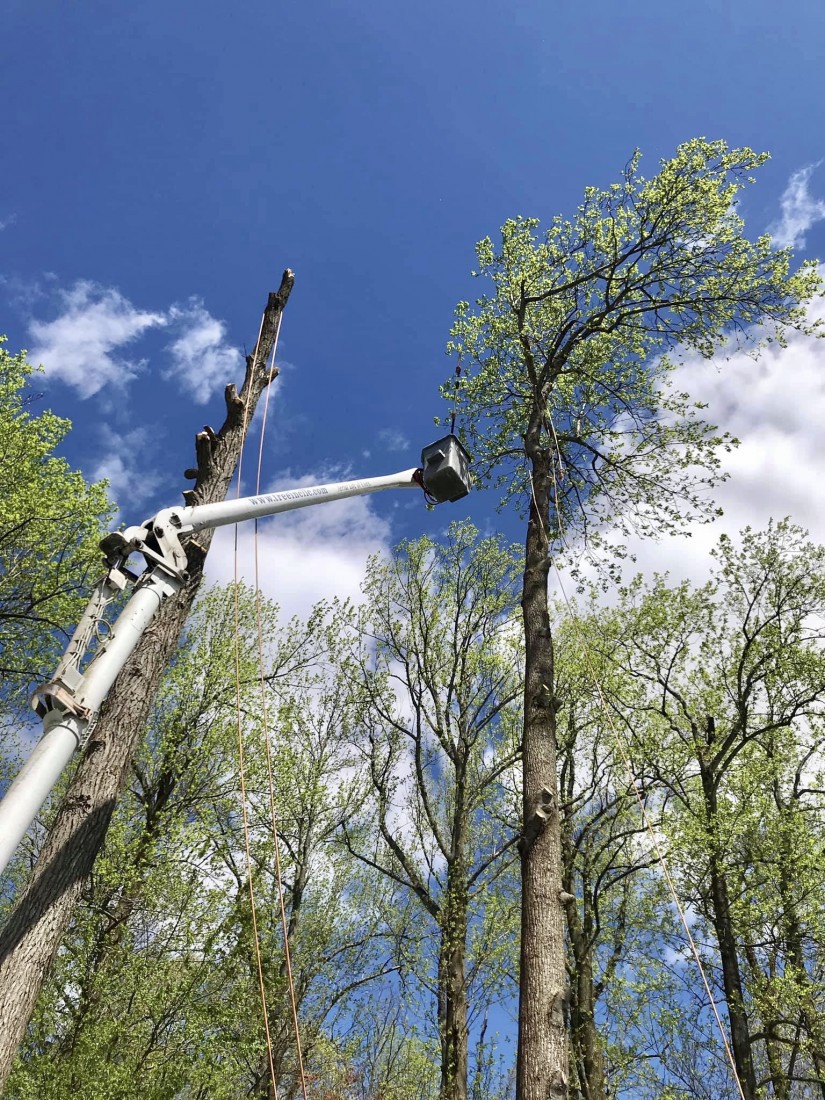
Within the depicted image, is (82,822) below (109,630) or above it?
below

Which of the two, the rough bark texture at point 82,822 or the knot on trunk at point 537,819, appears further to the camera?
the knot on trunk at point 537,819

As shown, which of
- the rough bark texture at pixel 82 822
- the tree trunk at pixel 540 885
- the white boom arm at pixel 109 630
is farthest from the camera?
the tree trunk at pixel 540 885

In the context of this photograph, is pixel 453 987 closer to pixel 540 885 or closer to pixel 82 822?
pixel 540 885

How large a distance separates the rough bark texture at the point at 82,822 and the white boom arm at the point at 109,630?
2.23ft

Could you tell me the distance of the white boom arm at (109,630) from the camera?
268 centimetres

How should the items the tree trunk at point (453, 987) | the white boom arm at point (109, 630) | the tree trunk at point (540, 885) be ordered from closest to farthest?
the white boom arm at point (109, 630)
the tree trunk at point (540, 885)
the tree trunk at point (453, 987)

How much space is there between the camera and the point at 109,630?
3381mm

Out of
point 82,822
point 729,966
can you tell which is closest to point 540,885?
point 82,822

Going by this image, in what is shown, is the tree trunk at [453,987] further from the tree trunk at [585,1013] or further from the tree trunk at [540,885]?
the tree trunk at [540,885]

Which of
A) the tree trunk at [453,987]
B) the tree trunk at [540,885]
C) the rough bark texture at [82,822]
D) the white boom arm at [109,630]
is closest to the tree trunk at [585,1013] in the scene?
the tree trunk at [453,987]

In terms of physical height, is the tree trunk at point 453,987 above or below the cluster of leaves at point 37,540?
below

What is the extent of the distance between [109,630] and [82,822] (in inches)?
80.9

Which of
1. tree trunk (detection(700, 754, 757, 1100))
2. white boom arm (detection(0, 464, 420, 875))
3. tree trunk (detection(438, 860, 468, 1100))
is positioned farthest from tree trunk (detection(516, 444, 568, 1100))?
tree trunk (detection(438, 860, 468, 1100))

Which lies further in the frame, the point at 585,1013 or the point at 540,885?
the point at 585,1013
